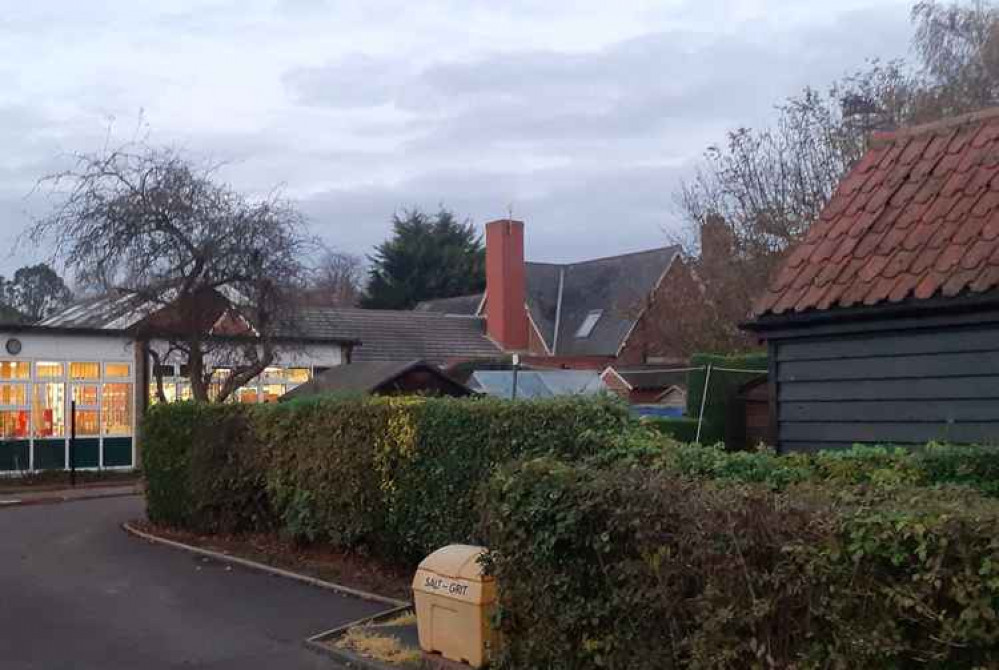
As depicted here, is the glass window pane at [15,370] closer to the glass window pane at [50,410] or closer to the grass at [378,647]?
the glass window pane at [50,410]

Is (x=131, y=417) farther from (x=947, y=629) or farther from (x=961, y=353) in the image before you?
(x=947, y=629)

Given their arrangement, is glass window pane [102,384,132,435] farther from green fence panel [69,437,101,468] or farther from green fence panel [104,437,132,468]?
green fence panel [69,437,101,468]

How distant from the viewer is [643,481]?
7.32m

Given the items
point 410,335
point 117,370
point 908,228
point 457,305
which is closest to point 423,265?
point 457,305

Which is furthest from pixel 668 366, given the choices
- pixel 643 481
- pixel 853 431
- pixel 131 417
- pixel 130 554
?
pixel 643 481

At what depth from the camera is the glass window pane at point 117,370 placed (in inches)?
1249

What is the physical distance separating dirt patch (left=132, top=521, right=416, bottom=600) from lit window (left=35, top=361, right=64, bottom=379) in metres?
14.7

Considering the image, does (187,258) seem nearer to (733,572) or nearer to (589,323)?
(733,572)

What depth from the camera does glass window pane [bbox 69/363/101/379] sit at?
31.1m

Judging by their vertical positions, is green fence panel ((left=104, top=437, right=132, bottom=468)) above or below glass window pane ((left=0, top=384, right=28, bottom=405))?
below

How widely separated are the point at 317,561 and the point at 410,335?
2782cm

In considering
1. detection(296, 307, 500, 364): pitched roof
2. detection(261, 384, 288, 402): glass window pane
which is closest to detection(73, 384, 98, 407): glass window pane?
detection(261, 384, 288, 402): glass window pane

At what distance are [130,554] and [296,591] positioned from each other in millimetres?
4682

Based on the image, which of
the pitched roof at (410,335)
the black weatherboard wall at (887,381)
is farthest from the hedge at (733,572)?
the pitched roof at (410,335)
